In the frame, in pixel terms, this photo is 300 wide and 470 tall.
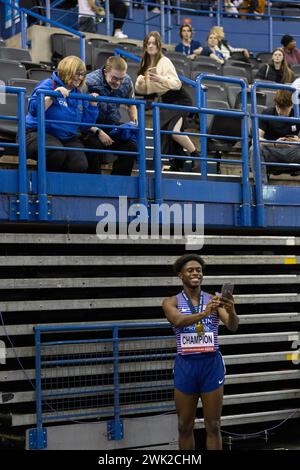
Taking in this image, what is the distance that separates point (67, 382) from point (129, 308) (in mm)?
937

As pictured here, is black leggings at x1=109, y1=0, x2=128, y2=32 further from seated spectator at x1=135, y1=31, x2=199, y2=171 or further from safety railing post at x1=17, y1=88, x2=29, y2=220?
safety railing post at x1=17, y1=88, x2=29, y2=220

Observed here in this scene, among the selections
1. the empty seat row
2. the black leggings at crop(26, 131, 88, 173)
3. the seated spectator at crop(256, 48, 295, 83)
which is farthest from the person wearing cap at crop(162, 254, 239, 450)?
the seated spectator at crop(256, 48, 295, 83)

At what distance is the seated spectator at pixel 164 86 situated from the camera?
31.8 ft

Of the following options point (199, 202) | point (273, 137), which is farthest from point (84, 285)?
point (273, 137)

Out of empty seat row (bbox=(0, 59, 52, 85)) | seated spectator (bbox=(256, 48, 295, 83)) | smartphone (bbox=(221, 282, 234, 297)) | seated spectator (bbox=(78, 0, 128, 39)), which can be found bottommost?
smartphone (bbox=(221, 282, 234, 297))

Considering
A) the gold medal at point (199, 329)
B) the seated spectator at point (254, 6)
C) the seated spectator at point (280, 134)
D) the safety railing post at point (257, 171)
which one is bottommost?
the gold medal at point (199, 329)

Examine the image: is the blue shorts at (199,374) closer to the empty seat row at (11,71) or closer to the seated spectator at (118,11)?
the empty seat row at (11,71)

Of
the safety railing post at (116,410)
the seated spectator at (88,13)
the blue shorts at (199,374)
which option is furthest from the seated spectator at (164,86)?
the seated spectator at (88,13)

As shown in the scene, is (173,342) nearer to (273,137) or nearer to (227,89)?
(273,137)

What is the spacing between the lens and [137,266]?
8.59m

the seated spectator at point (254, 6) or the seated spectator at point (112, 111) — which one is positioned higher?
the seated spectator at point (254, 6)

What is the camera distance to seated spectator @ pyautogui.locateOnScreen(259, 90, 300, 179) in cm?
975

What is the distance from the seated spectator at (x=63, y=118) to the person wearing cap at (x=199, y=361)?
1.70 metres

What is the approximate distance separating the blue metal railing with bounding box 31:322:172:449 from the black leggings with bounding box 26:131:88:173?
1.44m
